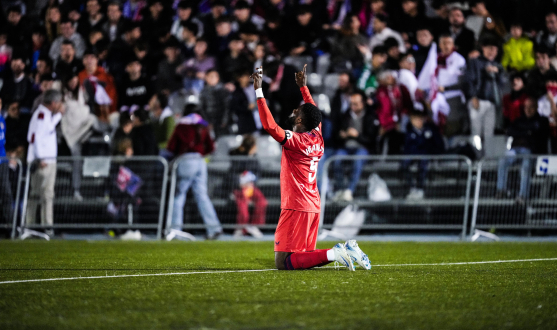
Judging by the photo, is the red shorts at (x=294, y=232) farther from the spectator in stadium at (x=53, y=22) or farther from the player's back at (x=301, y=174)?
the spectator in stadium at (x=53, y=22)

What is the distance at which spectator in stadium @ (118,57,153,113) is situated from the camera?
16.9m

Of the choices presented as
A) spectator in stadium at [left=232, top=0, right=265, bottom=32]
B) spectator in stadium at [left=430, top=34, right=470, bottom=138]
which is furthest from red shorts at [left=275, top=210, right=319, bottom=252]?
spectator in stadium at [left=232, top=0, right=265, bottom=32]

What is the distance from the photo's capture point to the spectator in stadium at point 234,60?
16408mm

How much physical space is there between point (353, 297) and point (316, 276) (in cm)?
158

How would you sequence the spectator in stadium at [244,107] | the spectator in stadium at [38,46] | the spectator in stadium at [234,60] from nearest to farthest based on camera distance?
1. the spectator in stadium at [244,107]
2. the spectator in stadium at [234,60]
3. the spectator in stadium at [38,46]

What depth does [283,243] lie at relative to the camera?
812 centimetres

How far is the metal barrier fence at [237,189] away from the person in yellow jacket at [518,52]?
4884mm

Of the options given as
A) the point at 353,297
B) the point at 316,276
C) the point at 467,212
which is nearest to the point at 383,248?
the point at 467,212

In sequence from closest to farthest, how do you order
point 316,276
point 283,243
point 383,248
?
point 316,276 < point 283,243 < point 383,248

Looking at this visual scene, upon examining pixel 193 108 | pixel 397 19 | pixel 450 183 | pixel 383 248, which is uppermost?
pixel 397 19

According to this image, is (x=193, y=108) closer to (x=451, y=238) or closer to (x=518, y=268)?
(x=451, y=238)

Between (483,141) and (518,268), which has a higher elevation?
(483,141)

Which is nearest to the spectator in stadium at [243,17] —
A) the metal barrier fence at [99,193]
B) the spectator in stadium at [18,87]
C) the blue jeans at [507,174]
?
the metal barrier fence at [99,193]

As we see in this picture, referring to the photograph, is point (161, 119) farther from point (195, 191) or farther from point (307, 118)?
point (307, 118)
